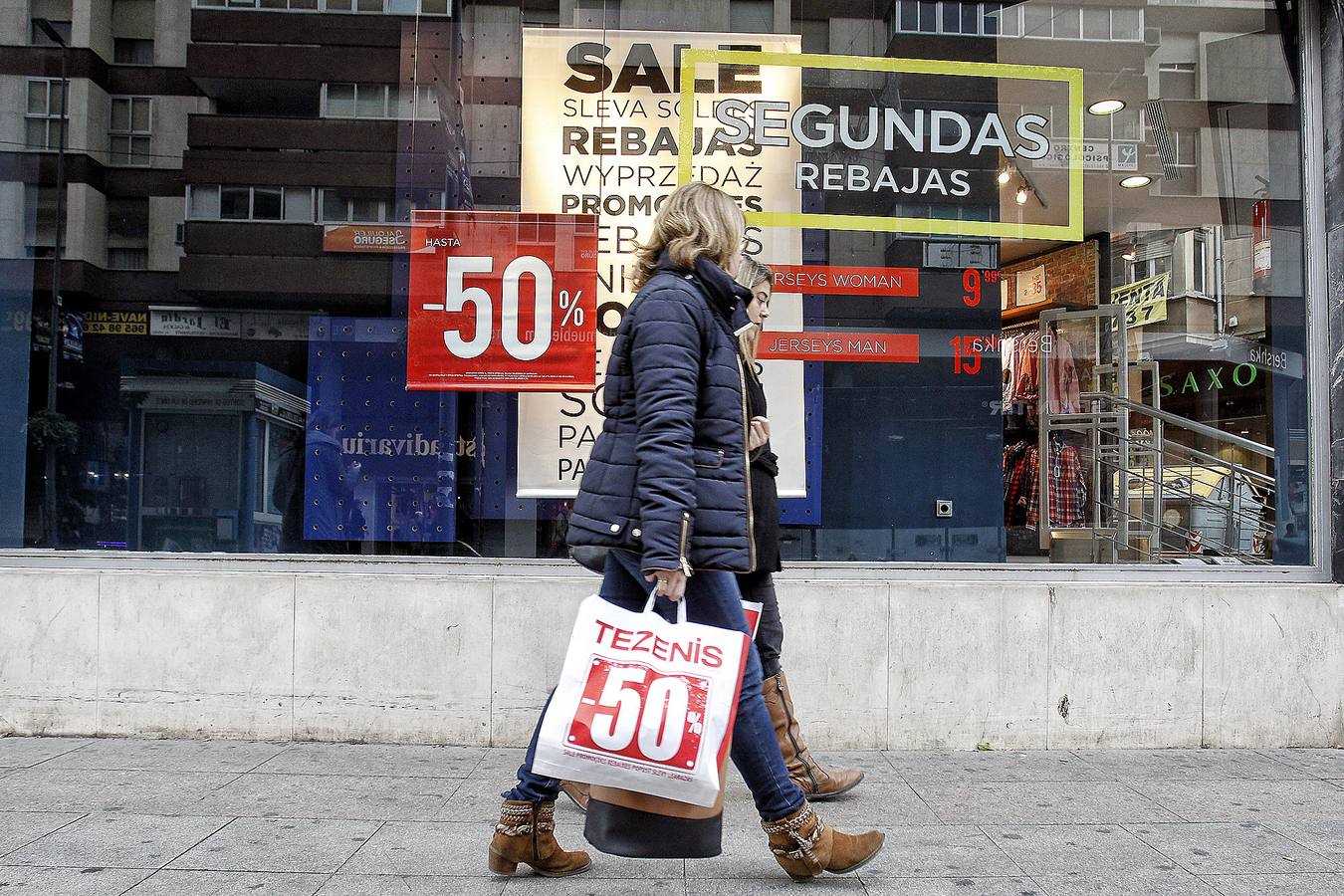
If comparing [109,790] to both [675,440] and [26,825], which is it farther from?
[675,440]

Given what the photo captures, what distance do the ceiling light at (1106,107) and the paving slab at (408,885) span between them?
16.0 ft

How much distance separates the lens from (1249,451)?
561 centimetres

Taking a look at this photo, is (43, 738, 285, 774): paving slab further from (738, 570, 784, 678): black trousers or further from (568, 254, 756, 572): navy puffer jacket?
(568, 254, 756, 572): navy puffer jacket

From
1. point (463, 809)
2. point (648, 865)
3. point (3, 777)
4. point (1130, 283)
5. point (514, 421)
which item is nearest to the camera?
point (648, 865)

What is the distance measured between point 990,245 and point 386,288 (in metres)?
3.15

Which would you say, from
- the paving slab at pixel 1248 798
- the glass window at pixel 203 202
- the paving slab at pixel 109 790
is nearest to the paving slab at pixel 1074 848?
the paving slab at pixel 1248 798

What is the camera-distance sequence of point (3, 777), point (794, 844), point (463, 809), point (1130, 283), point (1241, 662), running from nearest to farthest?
1. point (794, 844)
2. point (463, 809)
3. point (3, 777)
4. point (1241, 662)
5. point (1130, 283)

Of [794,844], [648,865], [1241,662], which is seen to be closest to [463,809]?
[648,865]

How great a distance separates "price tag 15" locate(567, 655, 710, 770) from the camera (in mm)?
2836

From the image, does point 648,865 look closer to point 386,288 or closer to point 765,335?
point 765,335

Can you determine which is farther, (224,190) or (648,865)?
(224,190)

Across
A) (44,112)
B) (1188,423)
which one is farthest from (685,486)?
(44,112)

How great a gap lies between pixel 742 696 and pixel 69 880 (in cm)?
213

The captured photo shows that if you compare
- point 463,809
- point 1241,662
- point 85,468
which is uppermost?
point 85,468
